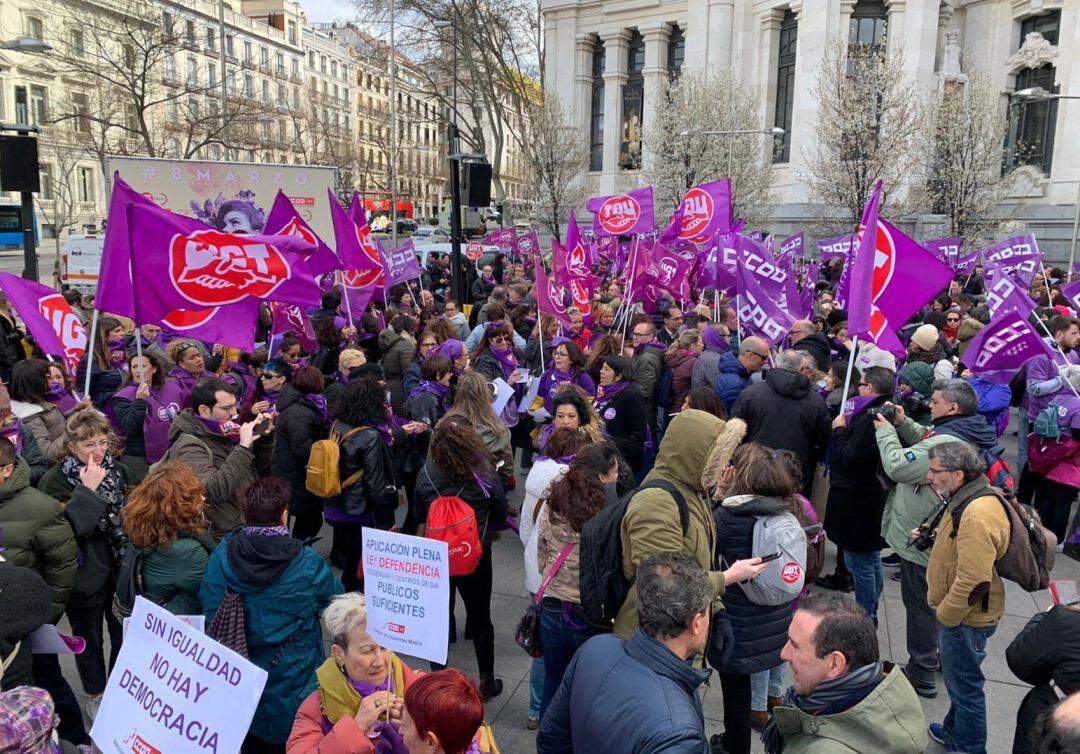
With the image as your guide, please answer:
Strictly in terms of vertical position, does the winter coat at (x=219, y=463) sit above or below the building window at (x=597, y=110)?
below

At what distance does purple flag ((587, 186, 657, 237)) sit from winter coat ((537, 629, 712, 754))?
1010 cm

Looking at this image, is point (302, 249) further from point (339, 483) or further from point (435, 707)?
point (435, 707)

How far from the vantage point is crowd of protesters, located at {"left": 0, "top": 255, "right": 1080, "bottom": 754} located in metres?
2.52

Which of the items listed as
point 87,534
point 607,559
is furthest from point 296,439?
point 607,559

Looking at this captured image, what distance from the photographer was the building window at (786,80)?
120 feet

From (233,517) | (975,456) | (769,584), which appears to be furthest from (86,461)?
(975,456)

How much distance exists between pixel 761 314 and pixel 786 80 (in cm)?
3275

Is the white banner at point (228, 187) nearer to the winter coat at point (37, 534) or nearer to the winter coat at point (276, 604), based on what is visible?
the winter coat at point (37, 534)

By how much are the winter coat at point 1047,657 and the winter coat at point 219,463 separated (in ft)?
12.3

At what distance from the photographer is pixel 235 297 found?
19.8 ft

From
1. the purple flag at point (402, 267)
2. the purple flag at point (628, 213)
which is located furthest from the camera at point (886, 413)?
the purple flag at point (402, 267)

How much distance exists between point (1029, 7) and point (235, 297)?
35722 mm

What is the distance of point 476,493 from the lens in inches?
186

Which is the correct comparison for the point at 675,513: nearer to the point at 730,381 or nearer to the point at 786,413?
the point at 786,413
